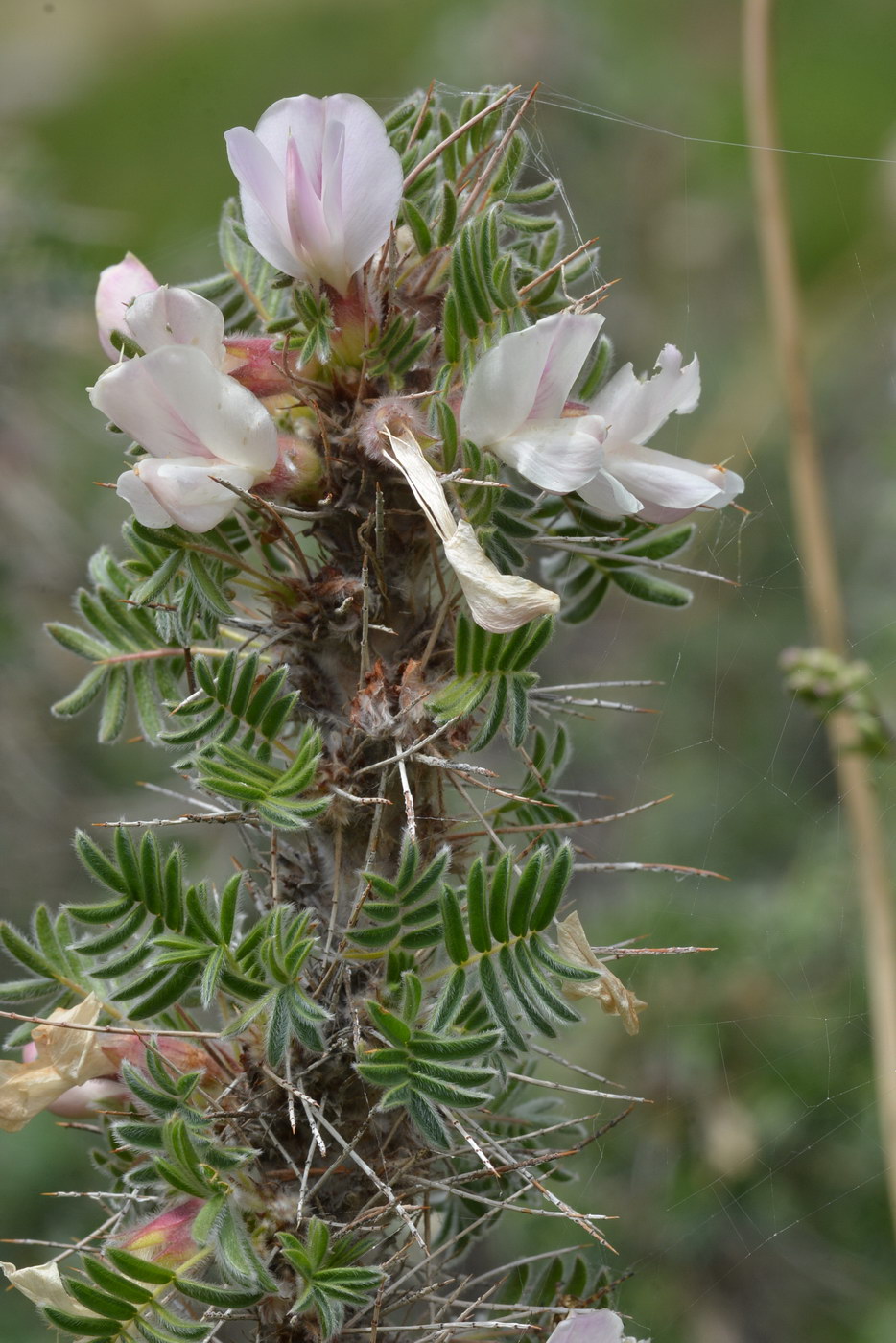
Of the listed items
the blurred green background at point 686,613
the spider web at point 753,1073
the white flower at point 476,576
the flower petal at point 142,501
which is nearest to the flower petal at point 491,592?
the white flower at point 476,576

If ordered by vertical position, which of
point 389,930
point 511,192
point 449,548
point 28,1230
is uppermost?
point 511,192

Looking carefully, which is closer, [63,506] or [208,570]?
[208,570]

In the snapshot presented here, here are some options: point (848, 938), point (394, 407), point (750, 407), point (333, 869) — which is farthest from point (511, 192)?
point (750, 407)

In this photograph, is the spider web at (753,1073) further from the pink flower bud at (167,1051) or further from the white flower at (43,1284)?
the white flower at (43,1284)

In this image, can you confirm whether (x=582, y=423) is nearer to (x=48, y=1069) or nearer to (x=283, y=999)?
(x=283, y=999)

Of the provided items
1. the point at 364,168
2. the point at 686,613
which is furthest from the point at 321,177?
the point at 686,613

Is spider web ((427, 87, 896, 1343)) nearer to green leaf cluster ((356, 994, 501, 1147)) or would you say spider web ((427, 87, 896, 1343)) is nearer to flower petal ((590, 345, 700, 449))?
flower petal ((590, 345, 700, 449))

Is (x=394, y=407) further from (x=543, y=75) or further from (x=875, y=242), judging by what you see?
(x=875, y=242)

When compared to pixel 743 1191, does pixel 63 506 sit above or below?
above
